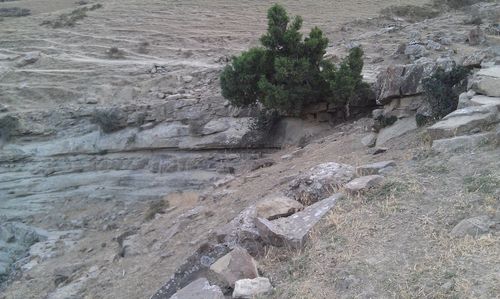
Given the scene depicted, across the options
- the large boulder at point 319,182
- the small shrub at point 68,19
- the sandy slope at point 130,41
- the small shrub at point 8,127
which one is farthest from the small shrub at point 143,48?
the large boulder at point 319,182

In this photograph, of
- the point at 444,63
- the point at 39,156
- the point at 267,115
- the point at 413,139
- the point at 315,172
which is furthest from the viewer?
the point at 39,156

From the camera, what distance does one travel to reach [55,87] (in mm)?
21406

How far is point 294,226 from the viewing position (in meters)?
6.16

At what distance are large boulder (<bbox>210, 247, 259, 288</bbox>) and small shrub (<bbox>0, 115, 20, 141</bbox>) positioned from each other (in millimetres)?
15571

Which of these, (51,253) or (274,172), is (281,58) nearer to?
(274,172)

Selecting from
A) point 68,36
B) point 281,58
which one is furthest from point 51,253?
point 68,36

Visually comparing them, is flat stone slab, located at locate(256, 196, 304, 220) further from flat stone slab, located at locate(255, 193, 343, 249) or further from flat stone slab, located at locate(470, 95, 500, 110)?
flat stone slab, located at locate(470, 95, 500, 110)

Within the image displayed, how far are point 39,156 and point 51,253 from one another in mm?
6200

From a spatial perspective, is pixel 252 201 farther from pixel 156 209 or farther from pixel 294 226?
pixel 156 209

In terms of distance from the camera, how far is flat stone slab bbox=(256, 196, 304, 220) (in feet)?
22.1

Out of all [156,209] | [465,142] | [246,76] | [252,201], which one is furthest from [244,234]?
[246,76]

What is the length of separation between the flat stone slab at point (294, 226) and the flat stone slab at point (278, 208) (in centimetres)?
21

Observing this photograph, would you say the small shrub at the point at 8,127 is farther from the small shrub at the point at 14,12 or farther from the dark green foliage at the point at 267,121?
the small shrub at the point at 14,12

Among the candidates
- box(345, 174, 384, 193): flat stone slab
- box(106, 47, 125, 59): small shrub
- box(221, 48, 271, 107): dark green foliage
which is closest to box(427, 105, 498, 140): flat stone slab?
box(345, 174, 384, 193): flat stone slab
